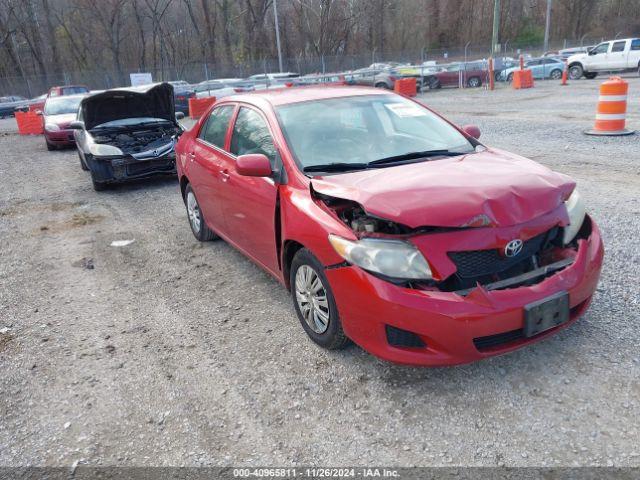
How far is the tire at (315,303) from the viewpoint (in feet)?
10.3

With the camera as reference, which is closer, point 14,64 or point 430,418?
point 430,418

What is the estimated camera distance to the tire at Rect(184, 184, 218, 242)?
571 centimetres

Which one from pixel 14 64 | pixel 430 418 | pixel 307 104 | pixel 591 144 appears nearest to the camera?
pixel 430 418

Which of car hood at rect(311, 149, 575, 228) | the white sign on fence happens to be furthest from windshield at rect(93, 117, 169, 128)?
the white sign on fence

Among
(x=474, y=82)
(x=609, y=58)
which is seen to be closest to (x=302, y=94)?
(x=474, y=82)

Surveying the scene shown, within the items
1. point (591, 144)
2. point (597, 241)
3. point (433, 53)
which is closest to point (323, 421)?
point (597, 241)

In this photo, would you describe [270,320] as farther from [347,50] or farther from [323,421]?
[347,50]

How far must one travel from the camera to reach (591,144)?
9633 millimetres

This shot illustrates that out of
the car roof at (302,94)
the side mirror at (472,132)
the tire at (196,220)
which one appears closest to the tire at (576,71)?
the side mirror at (472,132)

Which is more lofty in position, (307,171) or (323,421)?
(307,171)

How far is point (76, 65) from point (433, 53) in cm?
4000

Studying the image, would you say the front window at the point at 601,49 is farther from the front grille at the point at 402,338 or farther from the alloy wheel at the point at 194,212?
the front grille at the point at 402,338

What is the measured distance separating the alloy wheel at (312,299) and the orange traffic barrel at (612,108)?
29.7 feet

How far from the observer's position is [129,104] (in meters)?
10.0
